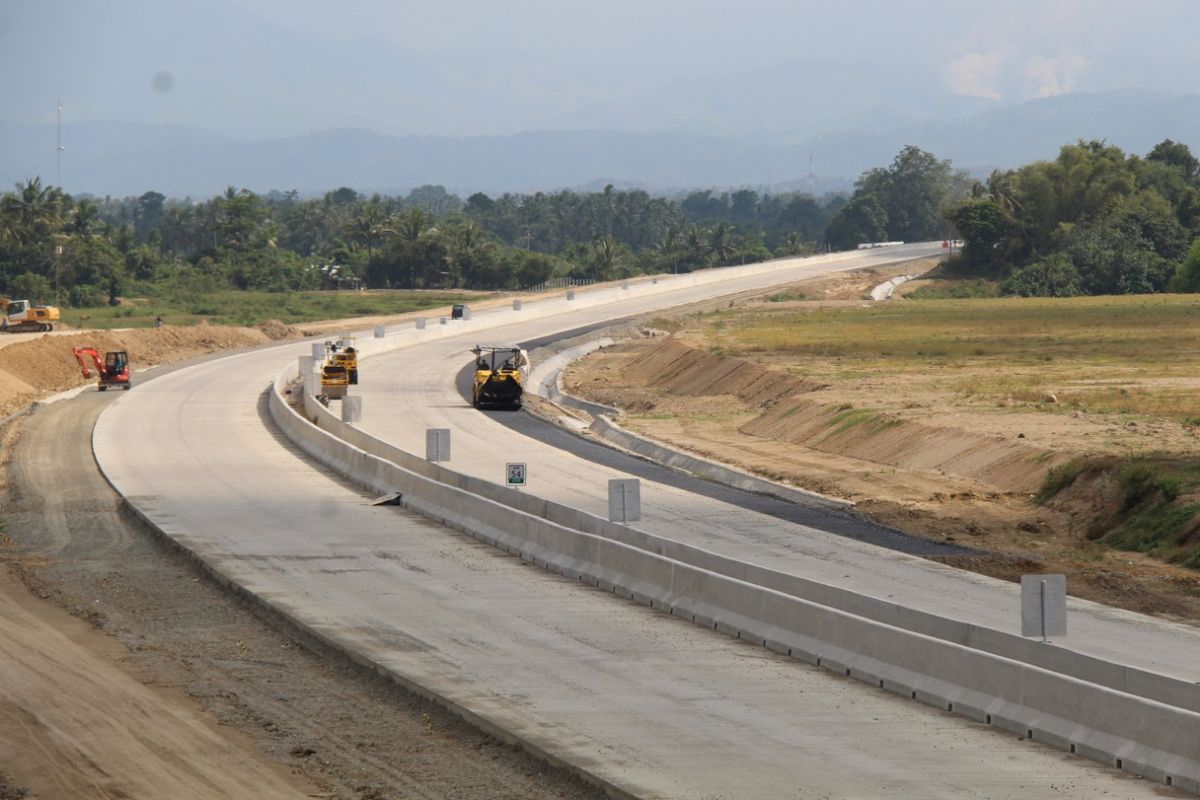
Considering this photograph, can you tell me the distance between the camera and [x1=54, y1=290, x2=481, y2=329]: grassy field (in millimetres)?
118750

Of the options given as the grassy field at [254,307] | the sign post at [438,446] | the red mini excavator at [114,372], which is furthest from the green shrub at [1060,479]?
the grassy field at [254,307]

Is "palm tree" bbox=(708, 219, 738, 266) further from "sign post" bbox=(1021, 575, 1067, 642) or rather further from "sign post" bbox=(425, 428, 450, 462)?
"sign post" bbox=(1021, 575, 1067, 642)

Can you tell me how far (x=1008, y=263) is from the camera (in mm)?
139375

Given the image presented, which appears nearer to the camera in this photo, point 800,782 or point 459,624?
point 800,782

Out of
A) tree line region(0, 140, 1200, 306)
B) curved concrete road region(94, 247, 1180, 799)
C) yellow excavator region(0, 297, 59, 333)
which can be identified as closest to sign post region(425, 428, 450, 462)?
curved concrete road region(94, 247, 1180, 799)

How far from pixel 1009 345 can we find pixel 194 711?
178ft

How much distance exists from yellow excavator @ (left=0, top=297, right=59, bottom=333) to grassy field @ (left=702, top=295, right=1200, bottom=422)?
3652cm

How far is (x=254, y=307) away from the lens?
440 feet

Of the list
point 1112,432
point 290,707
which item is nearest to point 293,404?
point 1112,432

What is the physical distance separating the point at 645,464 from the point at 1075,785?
95.5 ft

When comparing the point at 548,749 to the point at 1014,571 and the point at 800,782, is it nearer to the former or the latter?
the point at 800,782

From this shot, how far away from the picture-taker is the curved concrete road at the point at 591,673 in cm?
1535

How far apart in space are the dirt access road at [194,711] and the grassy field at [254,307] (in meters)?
86.7

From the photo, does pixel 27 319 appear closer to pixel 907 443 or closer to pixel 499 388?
pixel 499 388
